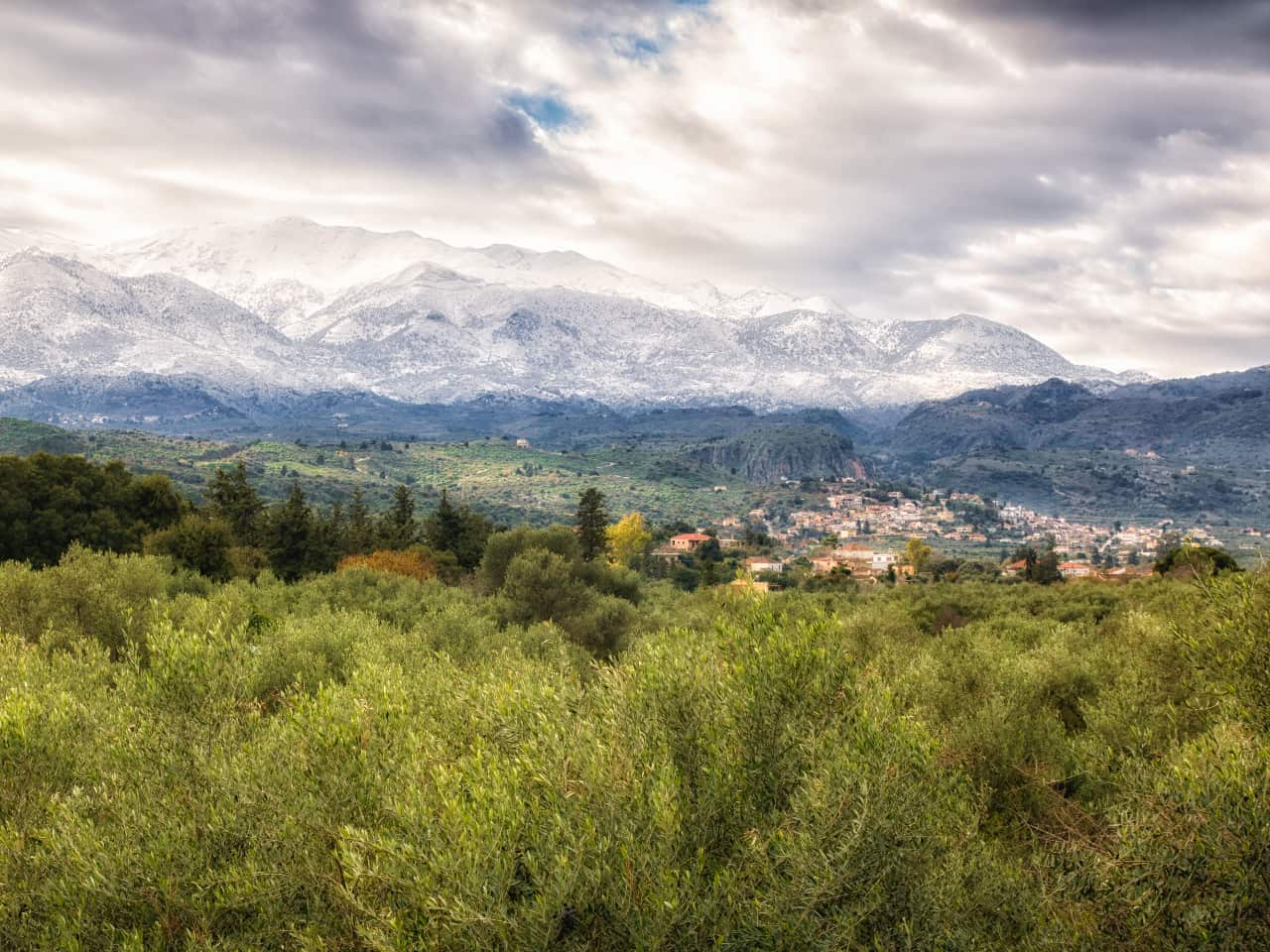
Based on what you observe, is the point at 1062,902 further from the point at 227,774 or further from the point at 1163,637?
the point at 1163,637

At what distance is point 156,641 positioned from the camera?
37.7 feet

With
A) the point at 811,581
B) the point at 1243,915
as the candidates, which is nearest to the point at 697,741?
the point at 1243,915

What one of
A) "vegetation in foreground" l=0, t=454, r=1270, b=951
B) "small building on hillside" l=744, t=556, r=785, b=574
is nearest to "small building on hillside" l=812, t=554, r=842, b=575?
"small building on hillside" l=744, t=556, r=785, b=574

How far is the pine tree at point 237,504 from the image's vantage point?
70000 millimetres

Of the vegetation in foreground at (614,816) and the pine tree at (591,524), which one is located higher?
the vegetation in foreground at (614,816)

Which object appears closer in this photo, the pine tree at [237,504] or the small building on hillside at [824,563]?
the pine tree at [237,504]

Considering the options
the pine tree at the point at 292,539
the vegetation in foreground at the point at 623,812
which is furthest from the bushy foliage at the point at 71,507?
the vegetation in foreground at the point at 623,812

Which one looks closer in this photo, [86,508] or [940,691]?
[940,691]

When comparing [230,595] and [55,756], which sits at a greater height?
[55,756]

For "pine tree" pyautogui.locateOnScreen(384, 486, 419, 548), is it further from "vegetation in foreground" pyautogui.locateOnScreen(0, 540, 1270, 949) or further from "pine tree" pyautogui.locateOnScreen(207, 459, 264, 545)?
"vegetation in foreground" pyautogui.locateOnScreen(0, 540, 1270, 949)

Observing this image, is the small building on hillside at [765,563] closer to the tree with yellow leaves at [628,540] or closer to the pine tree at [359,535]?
the tree with yellow leaves at [628,540]

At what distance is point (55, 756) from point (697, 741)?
10032mm

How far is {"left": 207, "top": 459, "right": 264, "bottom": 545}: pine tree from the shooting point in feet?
230

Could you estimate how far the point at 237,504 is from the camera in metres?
72.2
